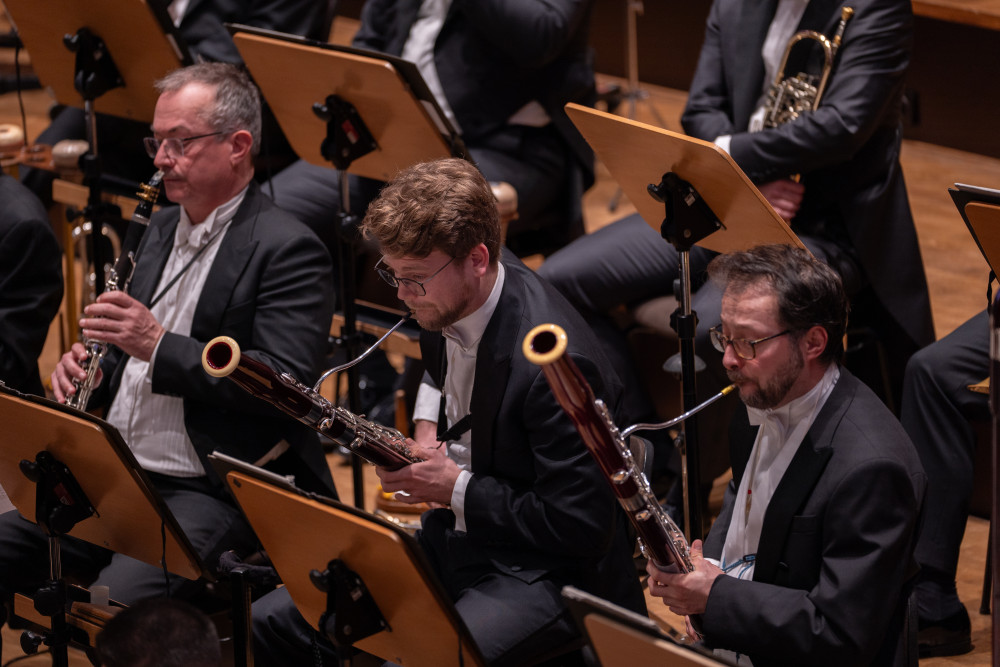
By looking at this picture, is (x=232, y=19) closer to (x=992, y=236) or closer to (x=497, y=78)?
(x=497, y=78)

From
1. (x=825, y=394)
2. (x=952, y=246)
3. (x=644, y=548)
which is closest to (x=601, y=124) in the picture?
(x=825, y=394)

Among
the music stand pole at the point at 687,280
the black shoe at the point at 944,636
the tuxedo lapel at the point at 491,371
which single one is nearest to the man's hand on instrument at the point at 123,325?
the tuxedo lapel at the point at 491,371

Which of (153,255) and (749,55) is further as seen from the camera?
(749,55)

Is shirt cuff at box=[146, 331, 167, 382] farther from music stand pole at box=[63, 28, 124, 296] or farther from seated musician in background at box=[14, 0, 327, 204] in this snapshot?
seated musician in background at box=[14, 0, 327, 204]

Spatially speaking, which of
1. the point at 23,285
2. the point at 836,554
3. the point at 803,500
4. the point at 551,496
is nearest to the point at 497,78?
the point at 23,285

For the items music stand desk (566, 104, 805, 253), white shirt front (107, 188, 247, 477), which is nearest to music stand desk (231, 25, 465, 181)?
white shirt front (107, 188, 247, 477)

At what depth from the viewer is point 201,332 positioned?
3018 millimetres

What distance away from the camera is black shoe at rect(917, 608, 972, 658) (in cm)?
304

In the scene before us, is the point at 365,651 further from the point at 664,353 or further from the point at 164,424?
the point at 664,353

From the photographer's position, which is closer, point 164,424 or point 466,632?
point 466,632

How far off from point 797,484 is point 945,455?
111 cm

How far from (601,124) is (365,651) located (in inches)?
47.8

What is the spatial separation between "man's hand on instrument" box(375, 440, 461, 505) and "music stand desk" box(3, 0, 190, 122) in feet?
5.69

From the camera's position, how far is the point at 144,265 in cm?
323
